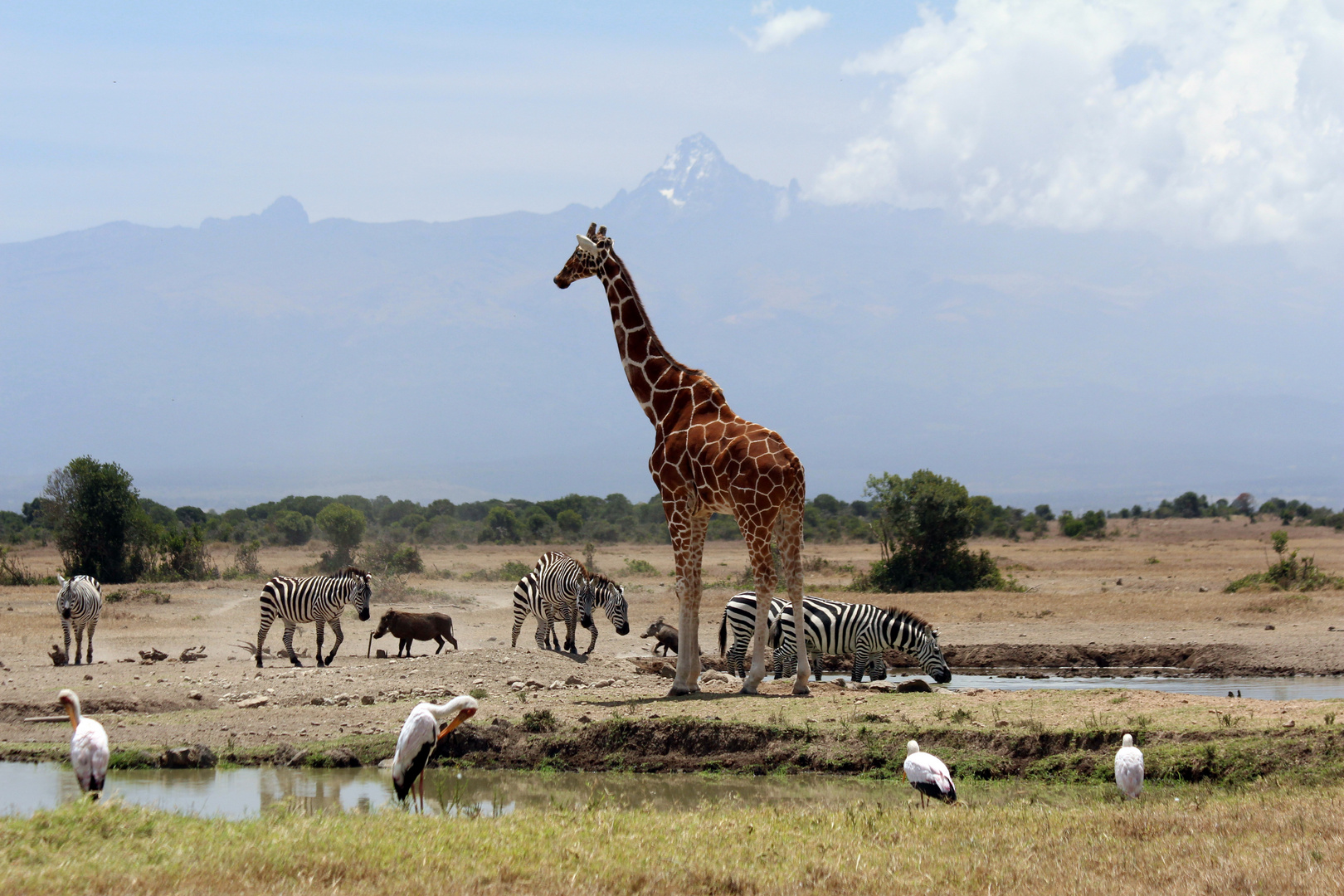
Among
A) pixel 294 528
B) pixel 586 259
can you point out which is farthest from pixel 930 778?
pixel 294 528

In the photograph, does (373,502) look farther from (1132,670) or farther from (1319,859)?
(1319,859)

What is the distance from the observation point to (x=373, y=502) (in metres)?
93.2

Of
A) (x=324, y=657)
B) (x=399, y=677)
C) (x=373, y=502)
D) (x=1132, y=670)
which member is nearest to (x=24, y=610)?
(x=324, y=657)

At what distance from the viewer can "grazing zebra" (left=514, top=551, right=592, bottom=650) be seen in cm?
2334

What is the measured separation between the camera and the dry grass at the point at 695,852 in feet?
23.0

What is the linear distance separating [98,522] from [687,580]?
29.9 meters

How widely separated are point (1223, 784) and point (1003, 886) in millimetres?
4794

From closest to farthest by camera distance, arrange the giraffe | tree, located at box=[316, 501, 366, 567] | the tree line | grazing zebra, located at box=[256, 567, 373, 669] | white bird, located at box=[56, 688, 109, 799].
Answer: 1. white bird, located at box=[56, 688, 109, 799]
2. the giraffe
3. grazing zebra, located at box=[256, 567, 373, 669]
4. the tree line
5. tree, located at box=[316, 501, 366, 567]

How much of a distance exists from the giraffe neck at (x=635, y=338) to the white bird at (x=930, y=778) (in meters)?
7.78

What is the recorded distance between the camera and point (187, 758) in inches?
510

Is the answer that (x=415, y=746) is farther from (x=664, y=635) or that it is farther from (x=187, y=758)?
(x=664, y=635)

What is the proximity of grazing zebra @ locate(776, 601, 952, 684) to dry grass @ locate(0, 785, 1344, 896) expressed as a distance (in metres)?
10.3

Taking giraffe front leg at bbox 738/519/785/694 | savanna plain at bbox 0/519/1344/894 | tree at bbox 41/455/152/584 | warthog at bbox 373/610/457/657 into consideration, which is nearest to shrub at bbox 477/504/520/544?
tree at bbox 41/455/152/584

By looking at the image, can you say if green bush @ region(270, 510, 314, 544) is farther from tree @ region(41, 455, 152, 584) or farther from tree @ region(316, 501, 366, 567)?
tree @ region(41, 455, 152, 584)
